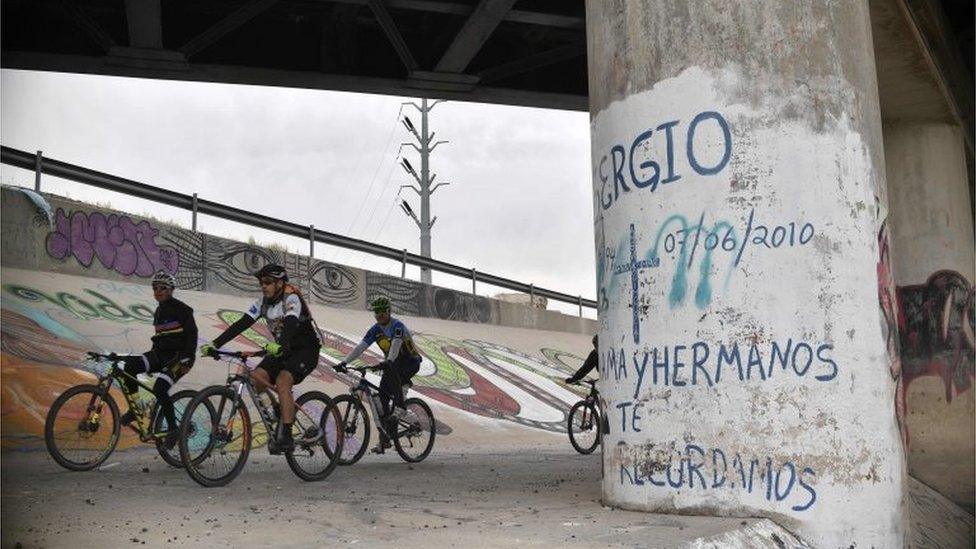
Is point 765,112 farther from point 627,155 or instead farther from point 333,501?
point 333,501

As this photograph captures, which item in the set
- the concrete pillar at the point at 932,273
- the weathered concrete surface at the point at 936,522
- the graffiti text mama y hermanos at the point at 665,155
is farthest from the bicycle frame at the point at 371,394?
the concrete pillar at the point at 932,273

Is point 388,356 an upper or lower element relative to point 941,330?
lower

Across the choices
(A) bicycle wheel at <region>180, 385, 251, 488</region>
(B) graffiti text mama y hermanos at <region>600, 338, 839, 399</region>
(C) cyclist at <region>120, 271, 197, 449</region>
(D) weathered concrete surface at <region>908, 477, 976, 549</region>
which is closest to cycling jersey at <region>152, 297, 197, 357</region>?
(C) cyclist at <region>120, 271, 197, 449</region>

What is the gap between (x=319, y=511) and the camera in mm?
6934

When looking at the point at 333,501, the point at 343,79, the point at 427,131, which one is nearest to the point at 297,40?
the point at 343,79

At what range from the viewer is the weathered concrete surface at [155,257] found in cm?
1512

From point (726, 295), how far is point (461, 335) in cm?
1743

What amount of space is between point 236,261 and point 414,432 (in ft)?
28.6

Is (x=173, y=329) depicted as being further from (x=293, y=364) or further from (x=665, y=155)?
(x=665, y=155)

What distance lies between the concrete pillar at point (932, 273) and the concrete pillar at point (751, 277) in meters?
9.95

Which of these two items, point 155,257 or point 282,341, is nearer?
point 282,341

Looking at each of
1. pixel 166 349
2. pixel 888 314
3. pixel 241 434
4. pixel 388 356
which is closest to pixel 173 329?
pixel 166 349

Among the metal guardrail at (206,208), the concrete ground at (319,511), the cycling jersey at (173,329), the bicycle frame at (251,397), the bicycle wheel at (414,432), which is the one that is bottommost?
the concrete ground at (319,511)

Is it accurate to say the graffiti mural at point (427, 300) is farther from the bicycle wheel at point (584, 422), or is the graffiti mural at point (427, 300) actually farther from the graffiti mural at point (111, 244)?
the bicycle wheel at point (584, 422)
